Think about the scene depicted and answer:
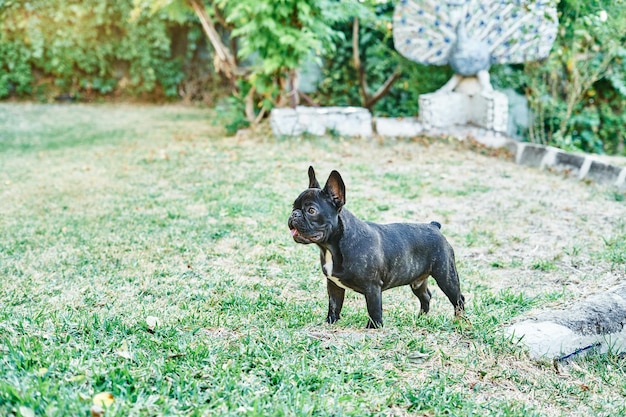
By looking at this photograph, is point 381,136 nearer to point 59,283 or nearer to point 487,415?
point 59,283

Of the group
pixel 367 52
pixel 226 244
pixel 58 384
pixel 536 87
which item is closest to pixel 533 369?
pixel 58 384

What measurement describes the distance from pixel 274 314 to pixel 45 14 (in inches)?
534

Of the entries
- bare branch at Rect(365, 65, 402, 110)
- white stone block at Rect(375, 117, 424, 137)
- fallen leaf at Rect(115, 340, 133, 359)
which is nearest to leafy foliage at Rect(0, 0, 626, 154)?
bare branch at Rect(365, 65, 402, 110)

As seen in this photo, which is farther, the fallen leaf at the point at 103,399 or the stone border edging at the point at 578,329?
the stone border edging at the point at 578,329

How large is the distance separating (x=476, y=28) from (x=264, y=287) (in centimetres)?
689

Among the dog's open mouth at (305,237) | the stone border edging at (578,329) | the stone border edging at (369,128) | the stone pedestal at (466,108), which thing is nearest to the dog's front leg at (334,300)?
the dog's open mouth at (305,237)

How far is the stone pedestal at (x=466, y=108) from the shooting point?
9.05m

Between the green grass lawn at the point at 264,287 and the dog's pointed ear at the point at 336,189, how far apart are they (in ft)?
2.16

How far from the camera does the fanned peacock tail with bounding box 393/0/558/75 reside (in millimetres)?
9383

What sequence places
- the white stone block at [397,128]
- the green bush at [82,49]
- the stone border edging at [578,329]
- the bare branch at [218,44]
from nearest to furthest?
the stone border edging at [578,329], the white stone block at [397,128], the bare branch at [218,44], the green bush at [82,49]

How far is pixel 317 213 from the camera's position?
2895 millimetres

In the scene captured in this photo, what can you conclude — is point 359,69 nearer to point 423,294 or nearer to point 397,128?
point 397,128

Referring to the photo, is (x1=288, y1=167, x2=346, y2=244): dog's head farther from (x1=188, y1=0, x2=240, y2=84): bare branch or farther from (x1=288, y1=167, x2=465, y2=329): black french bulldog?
(x1=188, y1=0, x2=240, y2=84): bare branch

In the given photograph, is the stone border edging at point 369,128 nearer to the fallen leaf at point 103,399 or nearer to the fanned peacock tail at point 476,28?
the fanned peacock tail at point 476,28
